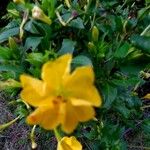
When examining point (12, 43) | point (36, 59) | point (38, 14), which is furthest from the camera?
point (12, 43)

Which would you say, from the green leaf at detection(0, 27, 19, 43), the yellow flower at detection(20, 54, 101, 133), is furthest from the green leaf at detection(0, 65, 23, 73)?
the yellow flower at detection(20, 54, 101, 133)

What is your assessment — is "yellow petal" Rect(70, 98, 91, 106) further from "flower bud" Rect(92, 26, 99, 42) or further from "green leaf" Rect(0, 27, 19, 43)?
"green leaf" Rect(0, 27, 19, 43)

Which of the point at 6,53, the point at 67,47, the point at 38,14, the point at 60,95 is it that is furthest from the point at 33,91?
Answer: the point at 6,53

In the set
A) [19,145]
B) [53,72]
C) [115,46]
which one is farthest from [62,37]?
Answer: [19,145]

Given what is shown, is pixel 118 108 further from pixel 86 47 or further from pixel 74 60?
pixel 74 60

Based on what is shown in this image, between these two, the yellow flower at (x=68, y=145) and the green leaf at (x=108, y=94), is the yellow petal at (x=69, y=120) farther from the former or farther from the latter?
the green leaf at (x=108, y=94)

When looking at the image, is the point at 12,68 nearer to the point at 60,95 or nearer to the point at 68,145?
the point at 68,145
